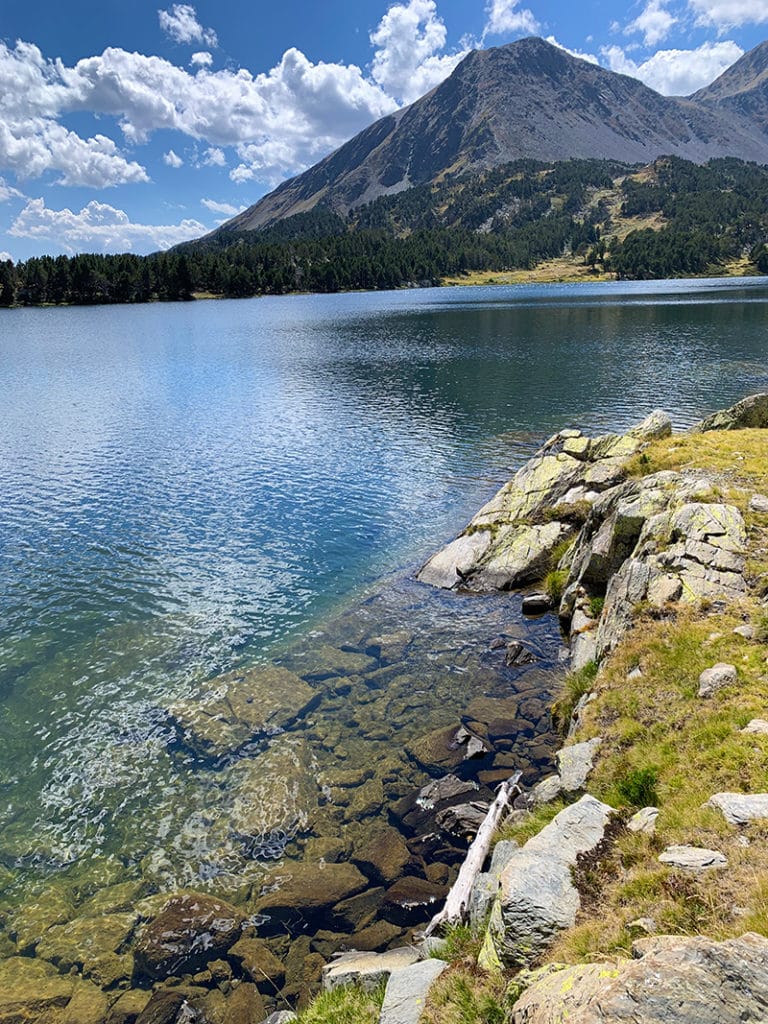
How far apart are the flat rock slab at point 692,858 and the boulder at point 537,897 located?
1374mm

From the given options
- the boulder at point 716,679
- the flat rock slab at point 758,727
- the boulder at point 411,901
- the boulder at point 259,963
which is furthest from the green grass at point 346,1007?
the boulder at point 716,679

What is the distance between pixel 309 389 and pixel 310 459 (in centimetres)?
3403

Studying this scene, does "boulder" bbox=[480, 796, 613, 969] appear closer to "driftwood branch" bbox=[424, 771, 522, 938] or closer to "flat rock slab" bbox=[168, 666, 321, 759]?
"driftwood branch" bbox=[424, 771, 522, 938]

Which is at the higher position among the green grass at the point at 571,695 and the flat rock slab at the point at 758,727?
the flat rock slab at the point at 758,727

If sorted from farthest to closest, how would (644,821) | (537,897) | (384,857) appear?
(384,857) → (644,821) → (537,897)

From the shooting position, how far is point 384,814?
57.6ft

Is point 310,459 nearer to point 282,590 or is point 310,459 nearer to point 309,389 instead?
point 282,590

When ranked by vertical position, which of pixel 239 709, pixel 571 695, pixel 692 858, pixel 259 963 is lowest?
pixel 259 963

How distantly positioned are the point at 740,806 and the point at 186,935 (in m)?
12.5

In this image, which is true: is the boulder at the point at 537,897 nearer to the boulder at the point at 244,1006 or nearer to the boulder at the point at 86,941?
the boulder at the point at 244,1006

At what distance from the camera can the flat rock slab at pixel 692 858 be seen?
8.86 m

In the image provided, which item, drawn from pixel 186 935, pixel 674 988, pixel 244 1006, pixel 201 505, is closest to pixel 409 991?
pixel 674 988

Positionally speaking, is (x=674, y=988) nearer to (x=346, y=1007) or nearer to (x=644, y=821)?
(x=644, y=821)

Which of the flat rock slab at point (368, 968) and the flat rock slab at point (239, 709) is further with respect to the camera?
the flat rock slab at point (239, 709)
